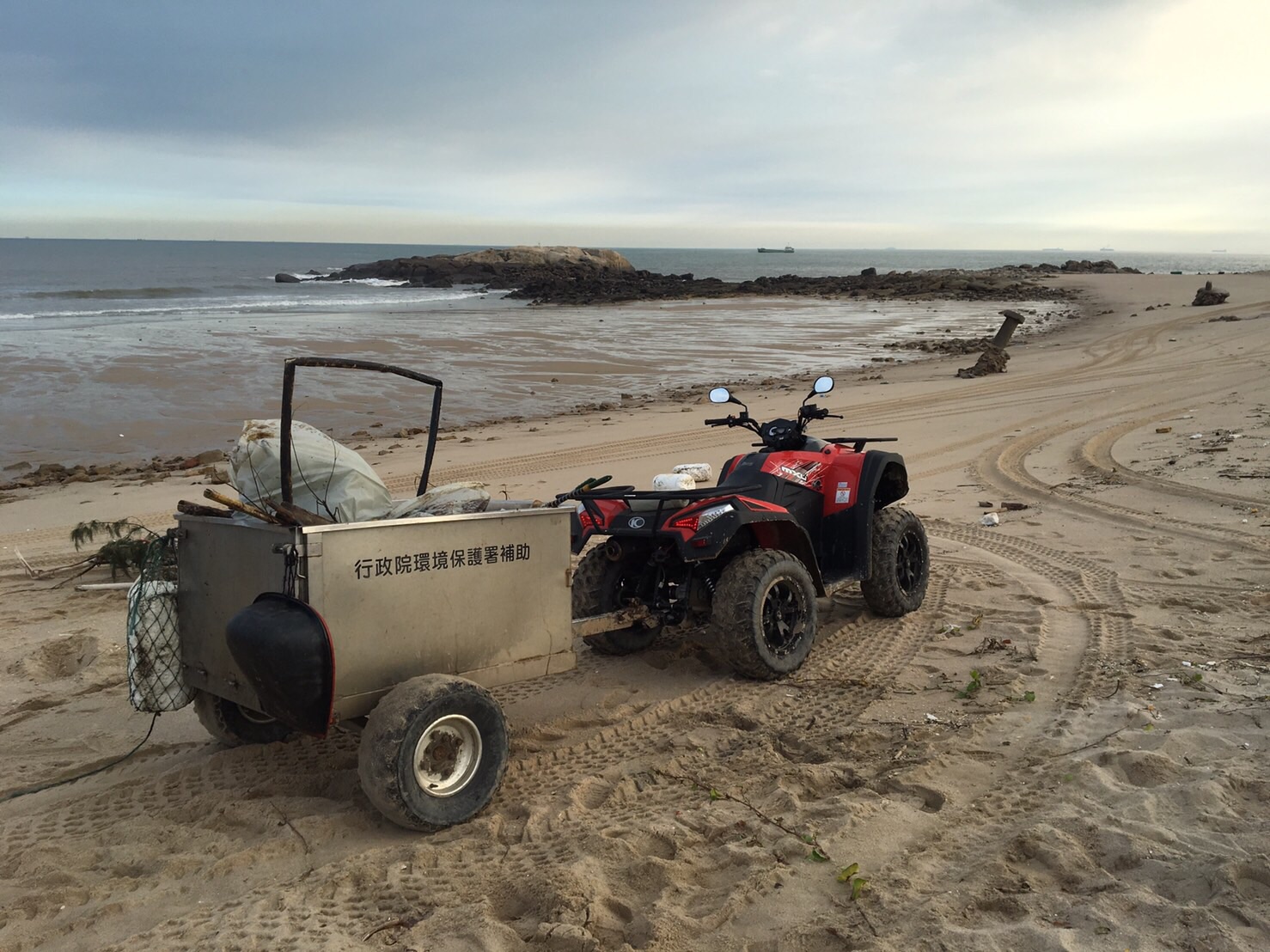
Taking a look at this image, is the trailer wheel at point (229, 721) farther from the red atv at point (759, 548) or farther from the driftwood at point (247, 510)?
the red atv at point (759, 548)

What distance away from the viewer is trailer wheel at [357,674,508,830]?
3451 mm

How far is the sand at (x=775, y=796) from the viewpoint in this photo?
9.69 feet

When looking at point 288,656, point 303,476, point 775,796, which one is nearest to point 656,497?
point 775,796

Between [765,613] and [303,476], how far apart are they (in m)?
2.47

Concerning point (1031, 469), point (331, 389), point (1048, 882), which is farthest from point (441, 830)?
point (331, 389)

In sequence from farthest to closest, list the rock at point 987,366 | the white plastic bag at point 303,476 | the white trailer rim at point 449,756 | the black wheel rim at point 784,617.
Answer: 1. the rock at point 987,366
2. the black wheel rim at point 784,617
3. the white plastic bag at point 303,476
4. the white trailer rim at point 449,756

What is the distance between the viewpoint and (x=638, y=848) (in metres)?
3.42

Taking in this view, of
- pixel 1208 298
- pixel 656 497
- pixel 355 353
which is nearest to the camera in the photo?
pixel 656 497

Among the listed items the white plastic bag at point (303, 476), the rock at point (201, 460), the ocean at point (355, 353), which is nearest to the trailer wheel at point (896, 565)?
the white plastic bag at point (303, 476)

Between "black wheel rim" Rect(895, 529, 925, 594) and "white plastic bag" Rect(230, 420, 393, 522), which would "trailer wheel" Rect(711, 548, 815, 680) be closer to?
"black wheel rim" Rect(895, 529, 925, 594)

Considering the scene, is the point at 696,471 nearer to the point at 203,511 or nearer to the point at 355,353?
the point at 203,511

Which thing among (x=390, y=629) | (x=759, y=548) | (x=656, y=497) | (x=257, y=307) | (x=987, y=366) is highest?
(x=656, y=497)

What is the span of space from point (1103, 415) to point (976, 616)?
834cm

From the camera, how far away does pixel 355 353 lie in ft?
74.7
